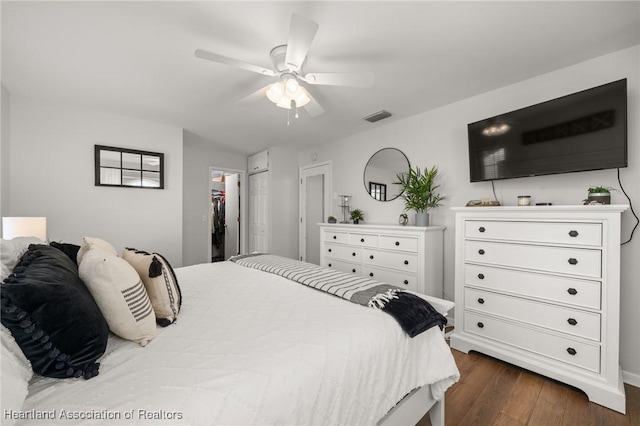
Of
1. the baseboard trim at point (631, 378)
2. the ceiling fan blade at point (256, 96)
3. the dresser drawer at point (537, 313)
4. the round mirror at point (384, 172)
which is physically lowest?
the baseboard trim at point (631, 378)

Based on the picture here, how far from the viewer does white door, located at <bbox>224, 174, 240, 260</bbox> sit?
5625 millimetres

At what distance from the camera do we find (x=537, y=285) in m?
1.99

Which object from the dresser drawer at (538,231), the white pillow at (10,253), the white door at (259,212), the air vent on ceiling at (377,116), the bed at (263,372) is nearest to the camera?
the bed at (263,372)

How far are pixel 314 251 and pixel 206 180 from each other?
2.47 metres

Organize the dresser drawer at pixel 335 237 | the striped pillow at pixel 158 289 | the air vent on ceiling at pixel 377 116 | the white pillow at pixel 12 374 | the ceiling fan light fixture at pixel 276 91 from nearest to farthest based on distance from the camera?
the white pillow at pixel 12 374, the striped pillow at pixel 158 289, the ceiling fan light fixture at pixel 276 91, the air vent on ceiling at pixel 377 116, the dresser drawer at pixel 335 237

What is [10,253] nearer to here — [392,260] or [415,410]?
[415,410]

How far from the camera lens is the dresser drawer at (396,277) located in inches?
111

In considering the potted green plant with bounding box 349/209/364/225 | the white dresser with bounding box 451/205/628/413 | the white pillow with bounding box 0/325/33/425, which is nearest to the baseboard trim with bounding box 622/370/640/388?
the white dresser with bounding box 451/205/628/413

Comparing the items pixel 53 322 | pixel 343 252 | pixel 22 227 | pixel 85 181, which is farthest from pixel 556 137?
pixel 85 181

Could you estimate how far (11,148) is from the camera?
9.11ft

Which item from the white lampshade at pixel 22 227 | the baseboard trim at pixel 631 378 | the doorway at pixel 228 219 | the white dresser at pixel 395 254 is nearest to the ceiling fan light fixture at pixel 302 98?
the white dresser at pixel 395 254

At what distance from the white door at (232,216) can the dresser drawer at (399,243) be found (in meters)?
3.52

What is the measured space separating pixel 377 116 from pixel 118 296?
3.13m

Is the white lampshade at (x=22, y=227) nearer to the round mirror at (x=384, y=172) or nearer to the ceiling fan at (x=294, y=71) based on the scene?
the ceiling fan at (x=294, y=71)
